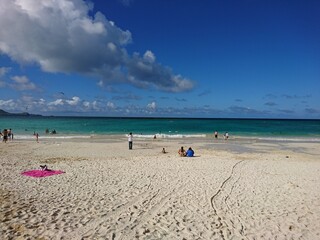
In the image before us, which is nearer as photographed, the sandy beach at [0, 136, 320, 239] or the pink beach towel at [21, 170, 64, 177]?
the sandy beach at [0, 136, 320, 239]

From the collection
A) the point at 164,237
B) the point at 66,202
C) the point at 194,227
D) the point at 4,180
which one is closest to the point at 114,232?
the point at 164,237

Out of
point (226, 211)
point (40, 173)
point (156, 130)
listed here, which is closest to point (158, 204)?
point (226, 211)

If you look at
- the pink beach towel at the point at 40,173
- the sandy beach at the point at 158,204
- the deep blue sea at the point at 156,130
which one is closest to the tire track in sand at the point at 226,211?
the sandy beach at the point at 158,204

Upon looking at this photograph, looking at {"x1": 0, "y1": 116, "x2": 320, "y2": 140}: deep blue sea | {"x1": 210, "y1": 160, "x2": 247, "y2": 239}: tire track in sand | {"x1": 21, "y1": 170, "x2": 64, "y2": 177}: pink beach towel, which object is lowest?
{"x1": 210, "y1": 160, "x2": 247, "y2": 239}: tire track in sand

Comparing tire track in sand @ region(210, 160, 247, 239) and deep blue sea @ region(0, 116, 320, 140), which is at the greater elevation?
deep blue sea @ region(0, 116, 320, 140)

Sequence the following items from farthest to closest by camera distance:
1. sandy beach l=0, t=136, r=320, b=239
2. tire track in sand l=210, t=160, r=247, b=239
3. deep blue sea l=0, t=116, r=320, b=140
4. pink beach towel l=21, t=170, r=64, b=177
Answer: deep blue sea l=0, t=116, r=320, b=140 < pink beach towel l=21, t=170, r=64, b=177 < tire track in sand l=210, t=160, r=247, b=239 < sandy beach l=0, t=136, r=320, b=239

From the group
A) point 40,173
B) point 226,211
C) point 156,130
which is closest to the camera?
point 226,211

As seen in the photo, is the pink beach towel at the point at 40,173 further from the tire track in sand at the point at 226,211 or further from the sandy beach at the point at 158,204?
the tire track in sand at the point at 226,211

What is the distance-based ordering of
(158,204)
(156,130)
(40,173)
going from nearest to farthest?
(158,204) < (40,173) < (156,130)

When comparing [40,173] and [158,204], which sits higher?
[40,173]

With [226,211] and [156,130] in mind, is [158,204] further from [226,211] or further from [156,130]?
[156,130]

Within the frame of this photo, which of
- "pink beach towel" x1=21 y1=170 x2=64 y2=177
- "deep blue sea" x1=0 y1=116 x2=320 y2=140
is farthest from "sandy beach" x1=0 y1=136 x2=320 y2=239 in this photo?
"deep blue sea" x1=0 y1=116 x2=320 y2=140

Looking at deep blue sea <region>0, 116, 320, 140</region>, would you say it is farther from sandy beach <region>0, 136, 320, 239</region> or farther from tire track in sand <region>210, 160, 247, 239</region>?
tire track in sand <region>210, 160, 247, 239</region>

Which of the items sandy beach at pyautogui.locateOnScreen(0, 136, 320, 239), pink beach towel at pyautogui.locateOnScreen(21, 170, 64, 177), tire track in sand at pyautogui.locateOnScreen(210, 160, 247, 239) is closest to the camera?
sandy beach at pyautogui.locateOnScreen(0, 136, 320, 239)
